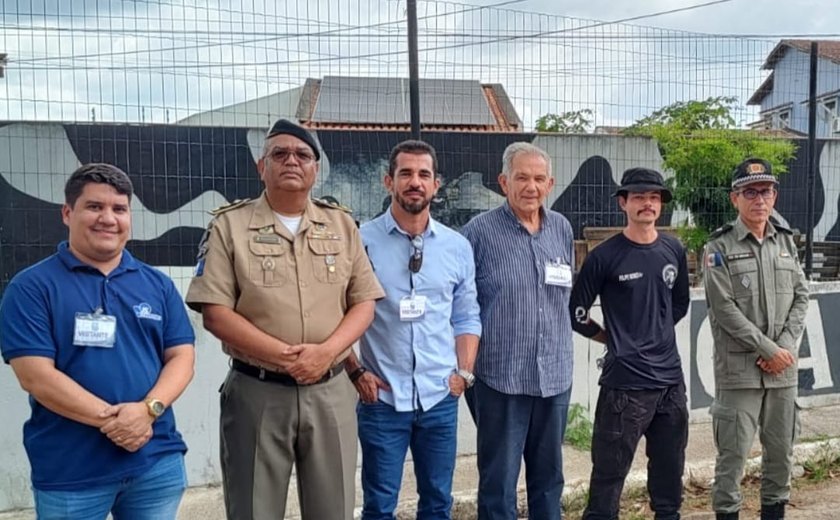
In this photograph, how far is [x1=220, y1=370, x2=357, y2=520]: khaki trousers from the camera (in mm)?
2611

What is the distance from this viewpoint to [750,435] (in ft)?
11.6

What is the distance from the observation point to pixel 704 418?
18.2 feet

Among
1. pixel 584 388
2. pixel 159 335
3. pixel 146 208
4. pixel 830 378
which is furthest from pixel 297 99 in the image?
pixel 830 378

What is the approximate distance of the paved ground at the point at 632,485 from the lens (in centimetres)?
402

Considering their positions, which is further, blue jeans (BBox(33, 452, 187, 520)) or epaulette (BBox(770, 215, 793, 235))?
epaulette (BBox(770, 215, 793, 235))

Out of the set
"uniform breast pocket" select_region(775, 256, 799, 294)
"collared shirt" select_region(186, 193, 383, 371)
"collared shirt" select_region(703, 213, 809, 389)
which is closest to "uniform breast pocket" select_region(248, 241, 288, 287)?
"collared shirt" select_region(186, 193, 383, 371)

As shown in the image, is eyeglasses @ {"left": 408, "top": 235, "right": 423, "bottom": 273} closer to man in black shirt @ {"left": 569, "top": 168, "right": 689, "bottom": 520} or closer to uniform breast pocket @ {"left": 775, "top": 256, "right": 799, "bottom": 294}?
man in black shirt @ {"left": 569, "top": 168, "right": 689, "bottom": 520}

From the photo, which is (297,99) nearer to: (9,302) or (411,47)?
(411,47)

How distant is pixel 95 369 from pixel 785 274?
3202mm

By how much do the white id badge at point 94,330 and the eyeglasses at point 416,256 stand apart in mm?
1199

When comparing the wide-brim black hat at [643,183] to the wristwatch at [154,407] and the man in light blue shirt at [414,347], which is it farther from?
the wristwatch at [154,407]

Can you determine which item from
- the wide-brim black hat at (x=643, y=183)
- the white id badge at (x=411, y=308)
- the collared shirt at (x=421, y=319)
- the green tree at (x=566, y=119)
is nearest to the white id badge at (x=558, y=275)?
the collared shirt at (x=421, y=319)

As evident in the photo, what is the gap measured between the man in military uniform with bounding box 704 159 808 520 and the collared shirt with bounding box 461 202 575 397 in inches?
36.3

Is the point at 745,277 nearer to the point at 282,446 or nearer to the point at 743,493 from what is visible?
the point at 743,493
